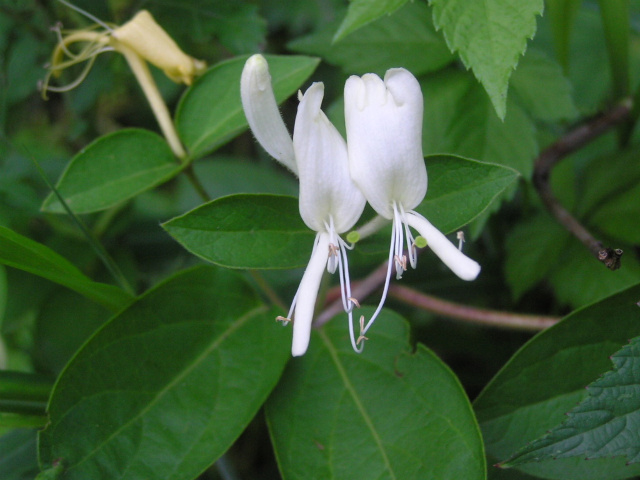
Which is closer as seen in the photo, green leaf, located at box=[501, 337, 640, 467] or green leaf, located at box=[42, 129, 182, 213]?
green leaf, located at box=[501, 337, 640, 467]

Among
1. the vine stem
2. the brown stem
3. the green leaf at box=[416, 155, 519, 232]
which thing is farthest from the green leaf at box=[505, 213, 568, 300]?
the green leaf at box=[416, 155, 519, 232]

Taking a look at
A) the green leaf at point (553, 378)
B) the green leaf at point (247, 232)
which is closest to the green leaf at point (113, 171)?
the green leaf at point (247, 232)

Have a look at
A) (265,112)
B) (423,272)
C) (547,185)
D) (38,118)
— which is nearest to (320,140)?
(265,112)

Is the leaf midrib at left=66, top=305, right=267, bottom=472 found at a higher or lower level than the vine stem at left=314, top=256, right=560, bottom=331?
higher

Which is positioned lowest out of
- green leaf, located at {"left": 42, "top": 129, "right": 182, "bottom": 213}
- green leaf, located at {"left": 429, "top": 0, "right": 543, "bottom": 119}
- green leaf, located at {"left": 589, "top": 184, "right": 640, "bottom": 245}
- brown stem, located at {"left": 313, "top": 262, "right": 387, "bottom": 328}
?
green leaf, located at {"left": 589, "top": 184, "right": 640, "bottom": 245}

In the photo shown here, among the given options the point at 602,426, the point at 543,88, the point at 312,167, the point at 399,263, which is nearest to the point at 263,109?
the point at 312,167

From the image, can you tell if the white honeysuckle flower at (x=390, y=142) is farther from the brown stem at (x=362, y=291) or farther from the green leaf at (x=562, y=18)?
the green leaf at (x=562, y=18)

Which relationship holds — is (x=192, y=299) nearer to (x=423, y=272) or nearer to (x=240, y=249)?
(x=240, y=249)

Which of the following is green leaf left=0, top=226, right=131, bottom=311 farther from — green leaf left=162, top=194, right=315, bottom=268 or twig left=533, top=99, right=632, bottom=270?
twig left=533, top=99, right=632, bottom=270
